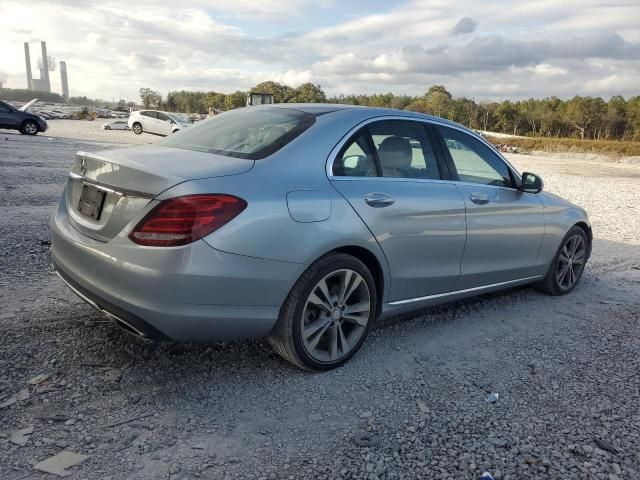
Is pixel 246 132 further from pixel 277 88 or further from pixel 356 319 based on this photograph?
pixel 277 88

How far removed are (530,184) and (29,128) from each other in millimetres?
25526

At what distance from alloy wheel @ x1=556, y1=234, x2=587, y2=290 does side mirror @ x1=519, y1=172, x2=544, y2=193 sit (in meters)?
0.94

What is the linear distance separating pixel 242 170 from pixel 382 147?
1.19m

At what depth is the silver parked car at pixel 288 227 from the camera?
2.90 m

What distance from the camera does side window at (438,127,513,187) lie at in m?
4.41

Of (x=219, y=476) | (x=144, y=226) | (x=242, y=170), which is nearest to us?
(x=219, y=476)

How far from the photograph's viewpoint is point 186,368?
3.47 metres

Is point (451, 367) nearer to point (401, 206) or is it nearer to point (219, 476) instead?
point (401, 206)

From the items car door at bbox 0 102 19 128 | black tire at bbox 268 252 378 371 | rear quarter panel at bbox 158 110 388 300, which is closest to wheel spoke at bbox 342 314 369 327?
black tire at bbox 268 252 378 371

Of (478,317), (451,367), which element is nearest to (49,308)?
(451,367)

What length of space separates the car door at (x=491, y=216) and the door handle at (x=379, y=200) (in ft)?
2.81

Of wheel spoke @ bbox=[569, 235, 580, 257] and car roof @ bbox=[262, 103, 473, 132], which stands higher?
car roof @ bbox=[262, 103, 473, 132]

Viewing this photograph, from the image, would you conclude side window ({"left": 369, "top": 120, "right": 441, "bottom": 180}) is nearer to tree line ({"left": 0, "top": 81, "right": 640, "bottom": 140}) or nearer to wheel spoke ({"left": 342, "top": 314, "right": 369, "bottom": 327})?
wheel spoke ({"left": 342, "top": 314, "right": 369, "bottom": 327})

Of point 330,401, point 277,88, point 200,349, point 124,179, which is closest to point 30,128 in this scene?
point 200,349
